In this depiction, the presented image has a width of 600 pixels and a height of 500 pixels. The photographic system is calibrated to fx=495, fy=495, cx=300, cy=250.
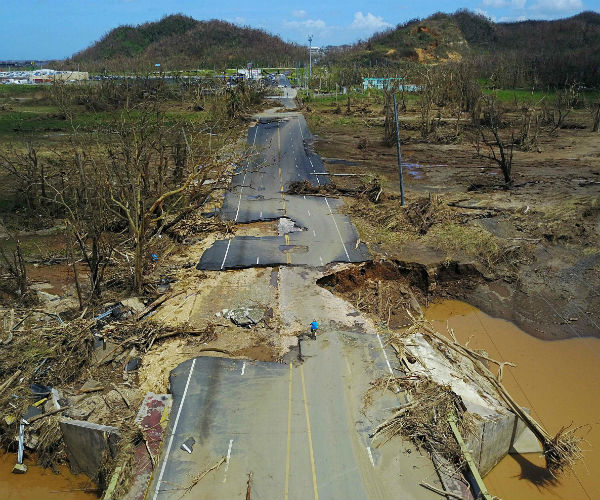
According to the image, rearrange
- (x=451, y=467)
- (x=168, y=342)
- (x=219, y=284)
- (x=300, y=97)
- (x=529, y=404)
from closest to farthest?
1. (x=451, y=467)
2. (x=529, y=404)
3. (x=168, y=342)
4. (x=219, y=284)
5. (x=300, y=97)

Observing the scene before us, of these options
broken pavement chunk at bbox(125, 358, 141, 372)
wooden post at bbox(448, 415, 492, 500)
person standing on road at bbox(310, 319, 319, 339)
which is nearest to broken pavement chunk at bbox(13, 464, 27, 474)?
broken pavement chunk at bbox(125, 358, 141, 372)

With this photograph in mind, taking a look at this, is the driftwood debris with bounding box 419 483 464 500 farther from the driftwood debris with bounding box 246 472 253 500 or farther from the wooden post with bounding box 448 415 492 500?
the driftwood debris with bounding box 246 472 253 500

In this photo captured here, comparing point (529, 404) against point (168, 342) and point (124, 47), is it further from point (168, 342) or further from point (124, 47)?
point (124, 47)

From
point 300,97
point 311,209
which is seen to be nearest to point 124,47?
point 300,97

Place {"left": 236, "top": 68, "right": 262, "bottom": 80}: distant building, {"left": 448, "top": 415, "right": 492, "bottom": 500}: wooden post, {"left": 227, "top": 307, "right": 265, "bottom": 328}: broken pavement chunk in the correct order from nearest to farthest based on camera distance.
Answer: {"left": 448, "top": 415, "right": 492, "bottom": 500}: wooden post < {"left": 227, "top": 307, "right": 265, "bottom": 328}: broken pavement chunk < {"left": 236, "top": 68, "right": 262, "bottom": 80}: distant building

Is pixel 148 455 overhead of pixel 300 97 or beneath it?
beneath

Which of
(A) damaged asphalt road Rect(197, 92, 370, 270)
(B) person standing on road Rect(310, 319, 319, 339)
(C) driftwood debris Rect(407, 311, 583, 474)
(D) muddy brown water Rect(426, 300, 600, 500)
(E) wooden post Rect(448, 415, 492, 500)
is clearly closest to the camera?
(E) wooden post Rect(448, 415, 492, 500)

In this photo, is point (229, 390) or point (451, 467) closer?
point (451, 467)
